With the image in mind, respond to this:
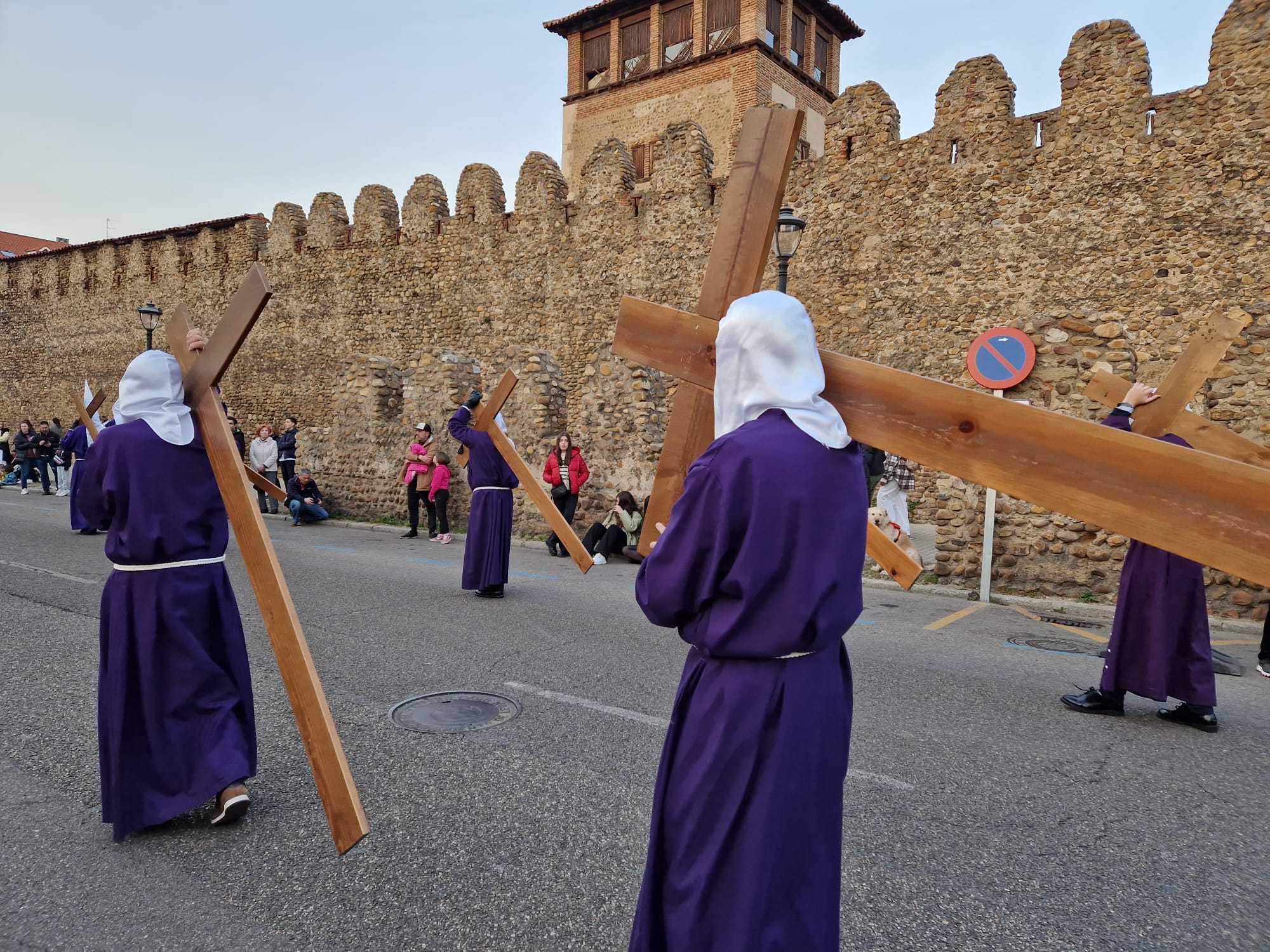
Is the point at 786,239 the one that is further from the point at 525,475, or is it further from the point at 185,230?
the point at 185,230

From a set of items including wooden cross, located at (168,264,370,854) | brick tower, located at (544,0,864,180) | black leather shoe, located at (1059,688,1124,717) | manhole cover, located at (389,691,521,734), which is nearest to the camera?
wooden cross, located at (168,264,370,854)

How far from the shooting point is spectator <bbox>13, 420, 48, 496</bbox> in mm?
20500

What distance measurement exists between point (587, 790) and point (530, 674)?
6.26 feet

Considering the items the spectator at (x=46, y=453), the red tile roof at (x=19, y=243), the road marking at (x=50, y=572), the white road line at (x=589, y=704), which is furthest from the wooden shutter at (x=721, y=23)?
the red tile roof at (x=19, y=243)

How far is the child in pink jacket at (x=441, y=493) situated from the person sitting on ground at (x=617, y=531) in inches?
114

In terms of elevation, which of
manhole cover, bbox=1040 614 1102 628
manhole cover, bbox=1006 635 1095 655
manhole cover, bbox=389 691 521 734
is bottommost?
manhole cover, bbox=1040 614 1102 628

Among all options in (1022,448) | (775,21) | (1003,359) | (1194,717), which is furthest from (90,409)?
(775,21)

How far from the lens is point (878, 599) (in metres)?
9.08

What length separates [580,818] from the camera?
3398 millimetres

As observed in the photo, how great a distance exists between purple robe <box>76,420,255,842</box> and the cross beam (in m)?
2.73

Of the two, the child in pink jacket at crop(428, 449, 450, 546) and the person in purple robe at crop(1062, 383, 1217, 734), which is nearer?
the person in purple robe at crop(1062, 383, 1217, 734)

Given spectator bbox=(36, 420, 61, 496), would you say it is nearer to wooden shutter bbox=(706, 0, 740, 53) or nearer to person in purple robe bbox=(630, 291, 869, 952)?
wooden shutter bbox=(706, 0, 740, 53)

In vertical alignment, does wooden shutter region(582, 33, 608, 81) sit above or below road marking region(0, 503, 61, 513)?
above

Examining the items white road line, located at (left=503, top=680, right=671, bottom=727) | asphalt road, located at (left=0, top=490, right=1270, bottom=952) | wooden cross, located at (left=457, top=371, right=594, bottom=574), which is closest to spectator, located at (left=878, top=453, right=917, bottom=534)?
asphalt road, located at (left=0, top=490, right=1270, bottom=952)
